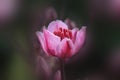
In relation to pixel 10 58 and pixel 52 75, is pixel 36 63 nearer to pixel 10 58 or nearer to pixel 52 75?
pixel 52 75

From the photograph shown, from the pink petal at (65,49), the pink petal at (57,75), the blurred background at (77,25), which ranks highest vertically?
the blurred background at (77,25)

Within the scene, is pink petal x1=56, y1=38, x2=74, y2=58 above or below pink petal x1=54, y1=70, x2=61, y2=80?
above

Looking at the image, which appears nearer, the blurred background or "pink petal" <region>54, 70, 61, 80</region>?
"pink petal" <region>54, 70, 61, 80</region>

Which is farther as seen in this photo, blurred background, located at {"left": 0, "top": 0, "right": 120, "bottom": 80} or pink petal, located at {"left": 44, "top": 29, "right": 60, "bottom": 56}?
blurred background, located at {"left": 0, "top": 0, "right": 120, "bottom": 80}

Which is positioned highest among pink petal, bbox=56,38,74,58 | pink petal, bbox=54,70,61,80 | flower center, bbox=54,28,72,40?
flower center, bbox=54,28,72,40

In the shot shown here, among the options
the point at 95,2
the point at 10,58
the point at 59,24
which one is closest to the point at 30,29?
the point at 10,58
